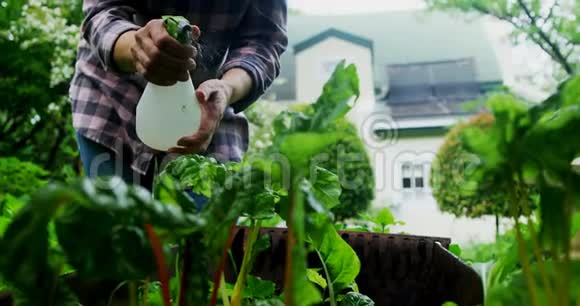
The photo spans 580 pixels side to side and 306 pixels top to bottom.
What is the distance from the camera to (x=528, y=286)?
0.70 feet

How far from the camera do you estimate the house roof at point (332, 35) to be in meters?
7.17

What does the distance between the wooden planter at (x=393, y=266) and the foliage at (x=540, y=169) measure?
16cm

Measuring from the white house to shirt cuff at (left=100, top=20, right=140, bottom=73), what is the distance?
4913 mm

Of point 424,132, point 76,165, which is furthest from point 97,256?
point 424,132

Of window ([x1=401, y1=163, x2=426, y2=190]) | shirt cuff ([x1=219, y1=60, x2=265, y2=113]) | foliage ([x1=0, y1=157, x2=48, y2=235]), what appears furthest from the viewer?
window ([x1=401, y1=163, x2=426, y2=190])

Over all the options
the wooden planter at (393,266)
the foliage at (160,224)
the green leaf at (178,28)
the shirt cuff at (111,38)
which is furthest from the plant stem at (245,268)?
the shirt cuff at (111,38)

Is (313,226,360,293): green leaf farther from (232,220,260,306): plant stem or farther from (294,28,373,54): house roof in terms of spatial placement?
(294,28,373,54): house roof

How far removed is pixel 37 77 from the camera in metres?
3.24

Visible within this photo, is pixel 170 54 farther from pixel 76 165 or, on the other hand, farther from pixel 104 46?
pixel 76 165

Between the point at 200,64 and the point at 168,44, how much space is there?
27cm

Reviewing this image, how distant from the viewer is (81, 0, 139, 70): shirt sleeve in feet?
2.41

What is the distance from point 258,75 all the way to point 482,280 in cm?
62

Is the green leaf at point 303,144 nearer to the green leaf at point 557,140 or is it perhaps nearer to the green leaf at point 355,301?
the green leaf at point 557,140

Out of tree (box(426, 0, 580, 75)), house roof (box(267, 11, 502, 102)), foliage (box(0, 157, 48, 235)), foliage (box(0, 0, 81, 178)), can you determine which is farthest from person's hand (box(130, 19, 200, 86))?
house roof (box(267, 11, 502, 102))
